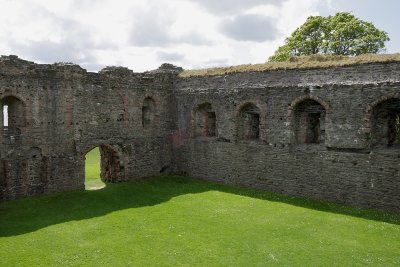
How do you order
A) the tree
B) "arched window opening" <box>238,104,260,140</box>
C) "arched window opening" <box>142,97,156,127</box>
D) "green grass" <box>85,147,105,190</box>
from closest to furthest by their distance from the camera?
"arched window opening" <box>238,104,260,140</box> < "green grass" <box>85,147,105,190</box> < "arched window opening" <box>142,97,156,127</box> < the tree

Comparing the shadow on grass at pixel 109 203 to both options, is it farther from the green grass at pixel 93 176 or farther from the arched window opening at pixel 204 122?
the arched window opening at pixel 204 122

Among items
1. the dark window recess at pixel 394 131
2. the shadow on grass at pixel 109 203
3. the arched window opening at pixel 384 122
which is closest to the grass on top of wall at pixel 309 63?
the arched window opening at pixel 384 122

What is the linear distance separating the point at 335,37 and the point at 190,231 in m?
25.8

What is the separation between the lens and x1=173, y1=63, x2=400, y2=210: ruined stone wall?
44.6 feet

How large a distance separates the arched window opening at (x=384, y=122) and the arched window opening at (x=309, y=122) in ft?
6.55

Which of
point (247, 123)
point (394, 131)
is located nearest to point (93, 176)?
point (247, 123)

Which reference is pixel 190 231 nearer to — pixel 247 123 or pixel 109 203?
pixel 109 203

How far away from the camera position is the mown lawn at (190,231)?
9.88 metres

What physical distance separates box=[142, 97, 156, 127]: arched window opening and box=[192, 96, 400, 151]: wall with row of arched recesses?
216 cm

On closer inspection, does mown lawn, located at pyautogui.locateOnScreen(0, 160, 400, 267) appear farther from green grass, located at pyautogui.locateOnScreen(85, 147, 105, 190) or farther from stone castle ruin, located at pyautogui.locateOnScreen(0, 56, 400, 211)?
green grass, located at pyautogui.locateOnScreen(85, 147, 105, 190)

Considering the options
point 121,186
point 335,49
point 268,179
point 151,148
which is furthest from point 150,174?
point 335,49

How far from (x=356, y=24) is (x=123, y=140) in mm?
22702

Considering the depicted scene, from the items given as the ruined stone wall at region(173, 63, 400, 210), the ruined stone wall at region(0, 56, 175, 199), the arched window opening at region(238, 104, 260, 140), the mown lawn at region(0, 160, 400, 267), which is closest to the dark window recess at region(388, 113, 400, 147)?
the ruined stone wall at region(173, 63, 400, 210)

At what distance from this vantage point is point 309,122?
16.2m
